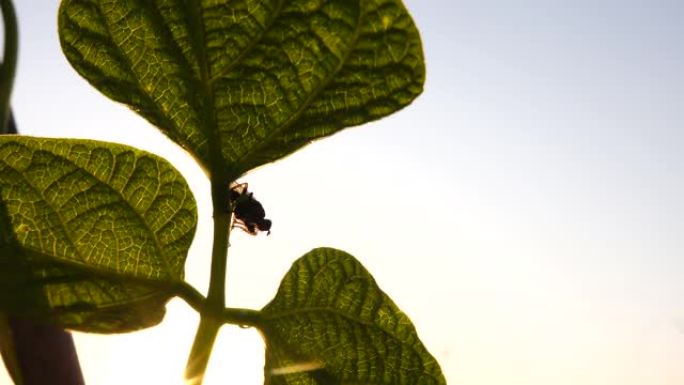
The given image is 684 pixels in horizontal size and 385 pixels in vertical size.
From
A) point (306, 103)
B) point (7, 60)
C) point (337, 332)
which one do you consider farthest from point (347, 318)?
point (7, 60)

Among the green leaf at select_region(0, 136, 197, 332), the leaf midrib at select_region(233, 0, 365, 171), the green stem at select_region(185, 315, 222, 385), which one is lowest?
the green stem at select_region(185, 315, 222, 385)

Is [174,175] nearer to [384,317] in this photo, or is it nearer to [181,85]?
[181,85]

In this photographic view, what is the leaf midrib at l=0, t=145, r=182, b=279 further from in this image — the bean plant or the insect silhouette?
the insect silhouette

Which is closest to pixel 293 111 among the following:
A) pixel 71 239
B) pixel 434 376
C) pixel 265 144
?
pixel 265 144

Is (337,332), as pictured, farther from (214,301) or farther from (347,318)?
(214,301)

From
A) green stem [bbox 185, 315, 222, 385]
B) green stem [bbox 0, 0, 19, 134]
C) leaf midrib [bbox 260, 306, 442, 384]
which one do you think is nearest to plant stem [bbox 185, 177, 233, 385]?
green stem [bbox 185, 315, 222, 385]

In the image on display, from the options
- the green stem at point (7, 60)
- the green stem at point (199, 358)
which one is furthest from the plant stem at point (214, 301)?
the green stem at point (7, 60)
